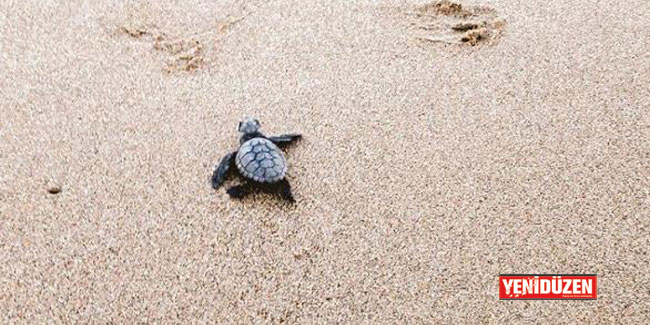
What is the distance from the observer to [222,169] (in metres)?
1.90

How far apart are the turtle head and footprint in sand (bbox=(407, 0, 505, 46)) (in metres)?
0.93

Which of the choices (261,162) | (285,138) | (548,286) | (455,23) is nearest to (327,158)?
(285,138)

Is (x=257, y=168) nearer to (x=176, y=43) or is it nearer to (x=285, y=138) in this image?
(x=285, y=138)

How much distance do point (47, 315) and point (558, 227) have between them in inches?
59.3

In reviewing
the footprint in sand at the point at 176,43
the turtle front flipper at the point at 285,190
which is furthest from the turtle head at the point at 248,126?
the footprint in sand at the point at 176,43

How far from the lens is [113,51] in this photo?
238cm

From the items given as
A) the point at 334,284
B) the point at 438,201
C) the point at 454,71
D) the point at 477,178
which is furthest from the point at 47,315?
the point at 454,71

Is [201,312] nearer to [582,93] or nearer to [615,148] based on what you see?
[615,148]

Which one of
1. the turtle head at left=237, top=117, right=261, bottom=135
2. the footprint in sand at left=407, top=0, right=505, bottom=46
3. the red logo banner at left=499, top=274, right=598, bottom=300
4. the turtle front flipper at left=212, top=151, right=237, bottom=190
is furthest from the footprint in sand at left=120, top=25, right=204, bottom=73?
the red logo banner at left=499, top=274, right=598, bottom=300

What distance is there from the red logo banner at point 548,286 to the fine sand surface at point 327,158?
0.09 feet

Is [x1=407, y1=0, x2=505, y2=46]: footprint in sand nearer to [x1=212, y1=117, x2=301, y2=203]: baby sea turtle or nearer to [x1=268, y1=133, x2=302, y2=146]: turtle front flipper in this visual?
[x1=268, y1=133, x2=302, y2=146]: turtle front flipper

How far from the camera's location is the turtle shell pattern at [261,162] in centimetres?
180

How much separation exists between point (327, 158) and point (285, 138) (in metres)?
0.16

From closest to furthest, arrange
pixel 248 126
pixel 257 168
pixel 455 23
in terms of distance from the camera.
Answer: pixel 257 168 < pixel 248 126 < pixel 455 23
